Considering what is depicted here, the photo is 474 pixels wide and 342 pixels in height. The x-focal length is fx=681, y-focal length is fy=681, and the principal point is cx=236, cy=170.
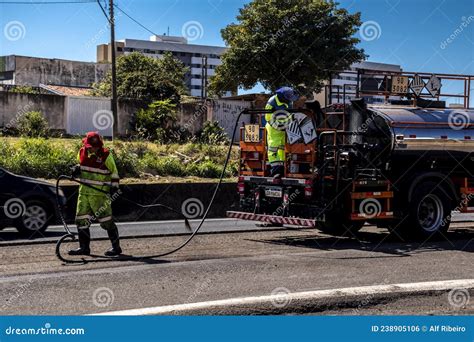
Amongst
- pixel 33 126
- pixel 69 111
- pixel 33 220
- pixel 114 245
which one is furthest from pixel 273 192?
pixel 69 111

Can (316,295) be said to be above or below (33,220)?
below

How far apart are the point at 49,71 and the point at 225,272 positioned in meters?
72.0

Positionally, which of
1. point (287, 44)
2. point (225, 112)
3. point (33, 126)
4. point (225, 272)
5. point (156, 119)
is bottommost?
point (225, 272)

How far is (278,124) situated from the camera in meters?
11.5

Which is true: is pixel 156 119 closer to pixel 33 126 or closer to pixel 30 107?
pixel 30 107

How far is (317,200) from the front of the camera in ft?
36.9

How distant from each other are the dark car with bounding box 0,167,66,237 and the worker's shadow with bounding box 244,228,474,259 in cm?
417

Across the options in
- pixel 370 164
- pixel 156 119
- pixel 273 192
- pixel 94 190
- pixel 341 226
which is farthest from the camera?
pixel 156 119

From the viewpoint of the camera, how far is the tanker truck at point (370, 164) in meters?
11.3

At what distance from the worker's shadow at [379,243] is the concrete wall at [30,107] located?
24616 mm

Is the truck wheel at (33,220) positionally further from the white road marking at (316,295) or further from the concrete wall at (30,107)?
the concrete wall at (30,107)

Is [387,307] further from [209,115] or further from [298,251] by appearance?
[209,115]

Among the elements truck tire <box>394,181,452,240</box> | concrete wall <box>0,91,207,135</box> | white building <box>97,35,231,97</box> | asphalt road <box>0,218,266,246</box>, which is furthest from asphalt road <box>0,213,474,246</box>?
white building <box>97,35,231,97</box>

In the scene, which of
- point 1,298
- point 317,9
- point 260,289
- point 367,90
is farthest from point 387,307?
point 317,9
